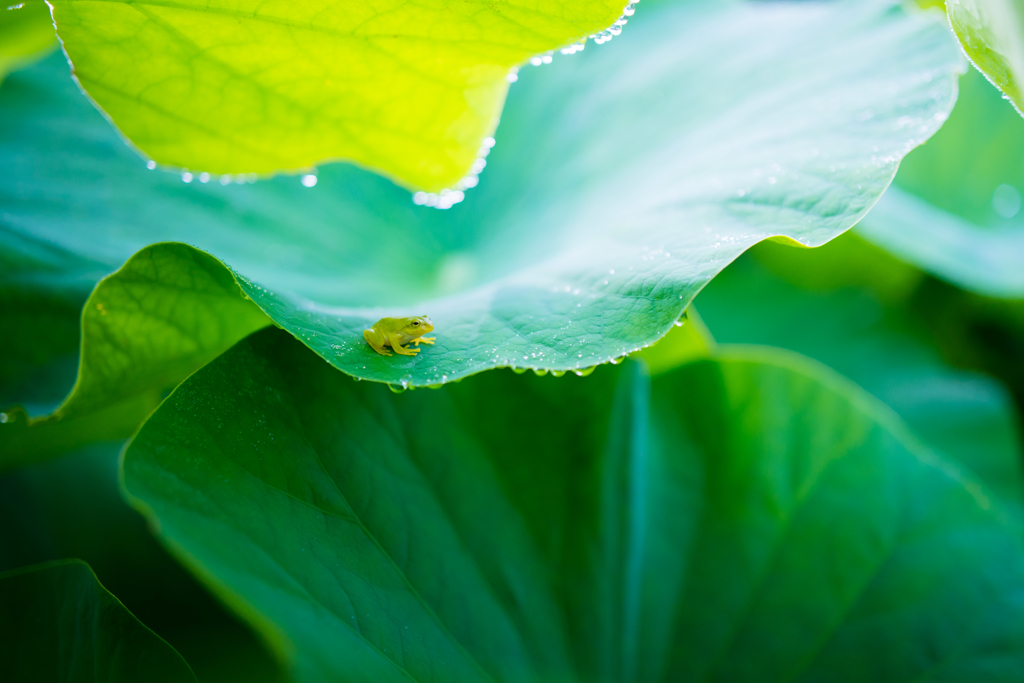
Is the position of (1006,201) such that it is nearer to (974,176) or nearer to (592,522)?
(974,176)

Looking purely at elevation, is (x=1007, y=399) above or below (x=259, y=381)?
below

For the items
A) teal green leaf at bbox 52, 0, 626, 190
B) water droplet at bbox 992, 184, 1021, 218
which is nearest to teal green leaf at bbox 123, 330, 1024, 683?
teal green leaf at bbox 52, 0, 626, 190

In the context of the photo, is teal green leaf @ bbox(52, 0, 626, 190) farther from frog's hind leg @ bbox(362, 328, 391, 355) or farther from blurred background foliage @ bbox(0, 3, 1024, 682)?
blurred background foliage @ bbox(0, 3, 1024, 682)

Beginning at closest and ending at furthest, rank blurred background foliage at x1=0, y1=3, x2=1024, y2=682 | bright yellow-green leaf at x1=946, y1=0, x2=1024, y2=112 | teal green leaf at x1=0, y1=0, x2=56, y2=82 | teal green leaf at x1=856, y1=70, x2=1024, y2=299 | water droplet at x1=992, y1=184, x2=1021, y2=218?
bright yellow-green leaf at x1=946, y1=0, x2=1024, y2=112, teal green leaf at x1=0, y1=0, x2=56, y2=82, blurred background foliage at x1=0, y1=3, x2=1024, y2=682, teal green leaf at x1=856, y1=70, x2=1024, y2=299, water droplet at x1=992, y1=184, x2=1021, y2=218

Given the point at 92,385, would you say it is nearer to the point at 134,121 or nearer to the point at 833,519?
the point at 134,121

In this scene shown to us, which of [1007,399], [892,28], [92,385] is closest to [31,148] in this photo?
[92,385]

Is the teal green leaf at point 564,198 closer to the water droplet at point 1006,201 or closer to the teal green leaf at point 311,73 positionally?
the teal green leaf at point 311,73

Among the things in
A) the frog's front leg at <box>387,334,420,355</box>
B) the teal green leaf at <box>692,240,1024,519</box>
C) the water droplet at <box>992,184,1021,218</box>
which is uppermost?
the frog's front leg at <box>387,334,420,355</box>
